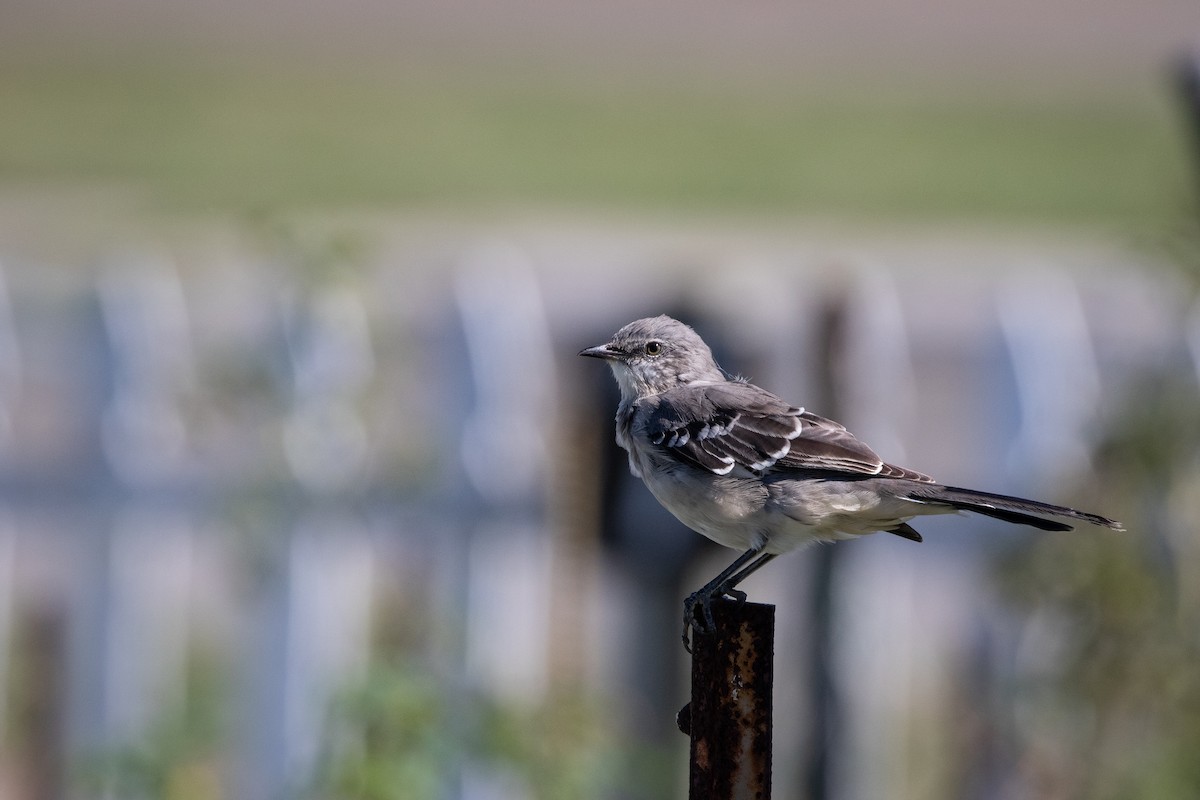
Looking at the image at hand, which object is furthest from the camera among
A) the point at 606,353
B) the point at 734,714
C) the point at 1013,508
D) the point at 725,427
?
the point at 606,353

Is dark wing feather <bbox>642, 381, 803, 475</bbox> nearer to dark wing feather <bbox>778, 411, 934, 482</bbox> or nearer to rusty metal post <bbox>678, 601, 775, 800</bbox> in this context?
dark wing feather <bbox>778, 411, 934, 482</bbox>

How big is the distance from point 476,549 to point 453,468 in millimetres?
292

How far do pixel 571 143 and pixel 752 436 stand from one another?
21774 mm

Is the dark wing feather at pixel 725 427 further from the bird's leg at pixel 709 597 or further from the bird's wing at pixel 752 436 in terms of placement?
the bird's leg at pixel 709 597

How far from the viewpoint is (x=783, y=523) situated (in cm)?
368

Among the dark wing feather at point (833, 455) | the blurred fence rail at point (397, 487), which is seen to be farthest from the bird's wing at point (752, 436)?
the blurred fence rail at point (397, 487)

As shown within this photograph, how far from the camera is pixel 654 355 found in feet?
14.0

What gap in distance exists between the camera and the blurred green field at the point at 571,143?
2056 cm

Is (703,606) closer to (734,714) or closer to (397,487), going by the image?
(734,714)

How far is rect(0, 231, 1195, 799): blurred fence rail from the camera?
17.4 feet

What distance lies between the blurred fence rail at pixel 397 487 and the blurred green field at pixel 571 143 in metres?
12.3

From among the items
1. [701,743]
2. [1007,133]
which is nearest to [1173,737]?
[701,743]

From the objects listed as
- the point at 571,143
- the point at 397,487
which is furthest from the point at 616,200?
the point at 397,487

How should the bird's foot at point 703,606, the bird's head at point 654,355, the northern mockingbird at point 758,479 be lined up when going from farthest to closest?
the bird's head at point 654,355 < the northern mockingbird at point 758,479 < the bird's foot at point 703,606
